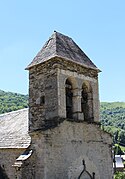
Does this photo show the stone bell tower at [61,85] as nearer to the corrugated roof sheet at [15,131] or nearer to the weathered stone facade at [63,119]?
the weathered stone facade at [63,119]

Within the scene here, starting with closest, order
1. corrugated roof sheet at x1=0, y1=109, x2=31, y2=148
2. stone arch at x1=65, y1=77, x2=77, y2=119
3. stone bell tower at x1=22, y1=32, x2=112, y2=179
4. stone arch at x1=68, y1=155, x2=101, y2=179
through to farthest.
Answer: stone bell tower at x1=22, y1=32, x2=112, y2=179
stone arch at x1=68, y1=155, x2=101, y2=179
corrugated roof sheet at x1=0, y1=109, x2=31, y2=148
stone arch at x1=65, y1=77, x2=77, y2=119

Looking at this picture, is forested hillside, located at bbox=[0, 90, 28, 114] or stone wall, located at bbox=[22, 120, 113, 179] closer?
stone wall, located at bbox=[22, 120, 113, 179]

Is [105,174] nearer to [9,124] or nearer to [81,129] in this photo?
[81,129]

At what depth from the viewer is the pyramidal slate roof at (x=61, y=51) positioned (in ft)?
37.9

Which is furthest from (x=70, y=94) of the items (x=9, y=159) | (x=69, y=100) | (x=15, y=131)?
(x=9, y=159)

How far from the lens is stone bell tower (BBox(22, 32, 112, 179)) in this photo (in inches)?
391

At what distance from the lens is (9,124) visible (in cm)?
1379

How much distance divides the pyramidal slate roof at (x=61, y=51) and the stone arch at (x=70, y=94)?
91 centimetres

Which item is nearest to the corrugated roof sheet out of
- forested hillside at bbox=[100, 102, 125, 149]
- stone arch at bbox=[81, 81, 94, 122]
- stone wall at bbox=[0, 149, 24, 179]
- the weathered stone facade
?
stone wall at bbox=[0, 149, 24, 179]

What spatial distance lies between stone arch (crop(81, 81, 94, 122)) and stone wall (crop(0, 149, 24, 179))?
130 inches

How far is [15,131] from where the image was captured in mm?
12445

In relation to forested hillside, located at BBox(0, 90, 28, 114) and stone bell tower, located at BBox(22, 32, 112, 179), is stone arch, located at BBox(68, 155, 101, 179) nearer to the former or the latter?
stone bell tower, located at BBox(22, 32, 112, 179)

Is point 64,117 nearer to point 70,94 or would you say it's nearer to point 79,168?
point 70,94

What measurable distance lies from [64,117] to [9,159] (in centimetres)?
321
